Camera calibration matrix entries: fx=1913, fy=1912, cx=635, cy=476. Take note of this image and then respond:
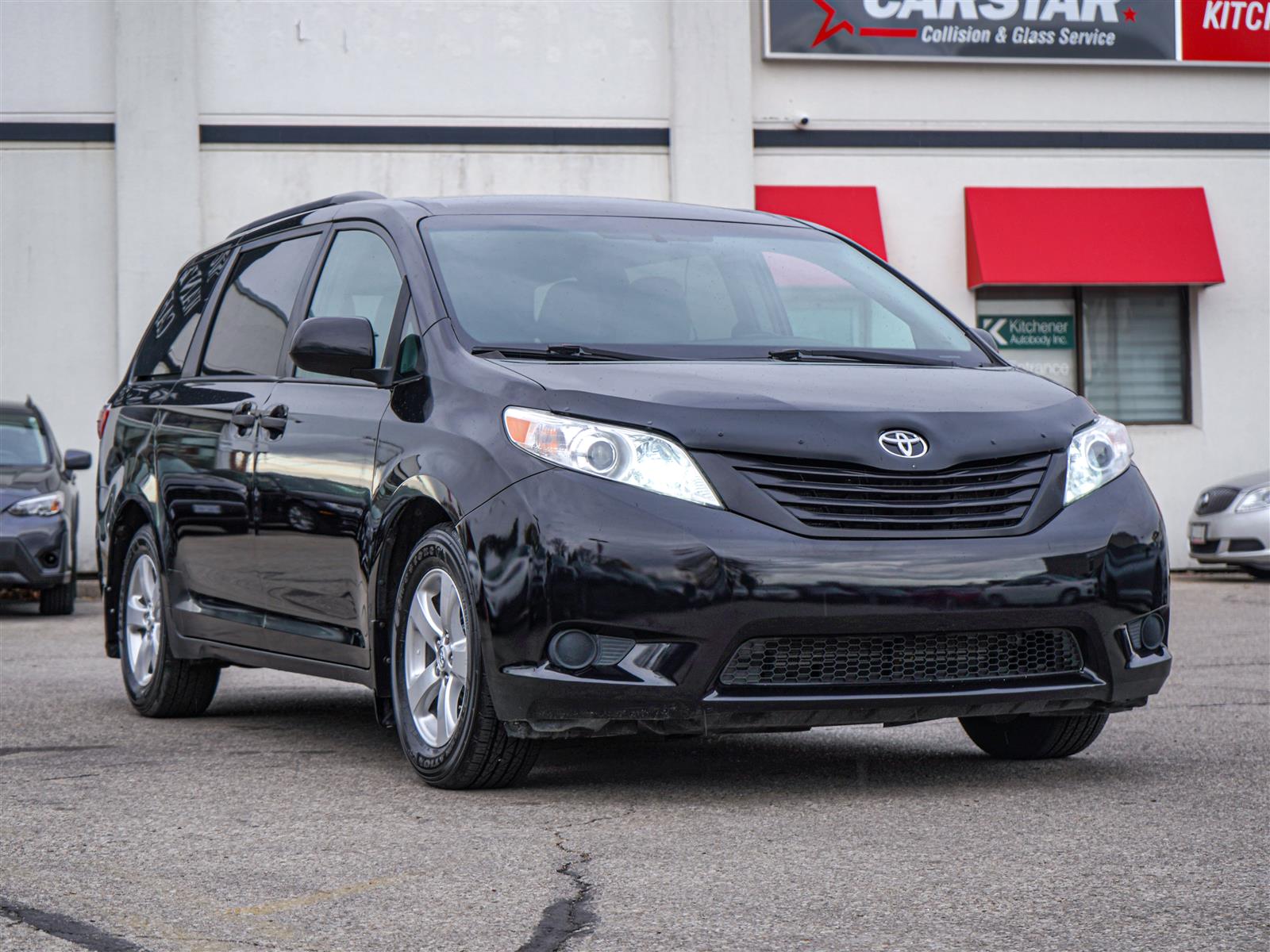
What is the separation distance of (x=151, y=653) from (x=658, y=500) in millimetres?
3522

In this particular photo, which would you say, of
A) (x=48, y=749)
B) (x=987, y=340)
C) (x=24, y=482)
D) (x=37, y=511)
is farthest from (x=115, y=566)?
(x=24, y=482)

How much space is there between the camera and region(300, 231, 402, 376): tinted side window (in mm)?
6117

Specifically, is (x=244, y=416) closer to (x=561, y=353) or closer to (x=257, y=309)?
(x=257, y=309)

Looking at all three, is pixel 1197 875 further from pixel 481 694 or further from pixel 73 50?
pixel 73 50

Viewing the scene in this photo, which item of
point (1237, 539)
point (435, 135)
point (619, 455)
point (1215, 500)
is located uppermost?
point (435, 135)

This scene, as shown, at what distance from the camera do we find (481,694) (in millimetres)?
5152

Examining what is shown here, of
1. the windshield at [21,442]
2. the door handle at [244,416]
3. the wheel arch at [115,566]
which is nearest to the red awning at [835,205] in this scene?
the windshield at [21,442]


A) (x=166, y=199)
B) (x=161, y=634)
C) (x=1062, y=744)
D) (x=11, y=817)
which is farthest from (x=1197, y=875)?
(x=166, y=199)

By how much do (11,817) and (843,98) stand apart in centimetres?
1668

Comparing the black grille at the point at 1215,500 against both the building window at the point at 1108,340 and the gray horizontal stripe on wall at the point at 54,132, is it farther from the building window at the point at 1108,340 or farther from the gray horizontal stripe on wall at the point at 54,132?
the gray horizontal stripe on wall at the point at 54,132

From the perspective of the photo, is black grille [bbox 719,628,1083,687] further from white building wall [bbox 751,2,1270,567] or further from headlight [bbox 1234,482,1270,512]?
white building wall [bbox 751,2,1270,567]

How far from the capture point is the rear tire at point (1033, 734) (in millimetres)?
5930

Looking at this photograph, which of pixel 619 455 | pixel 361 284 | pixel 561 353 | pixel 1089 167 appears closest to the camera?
pixel 619 455

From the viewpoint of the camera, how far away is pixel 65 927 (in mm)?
3740
